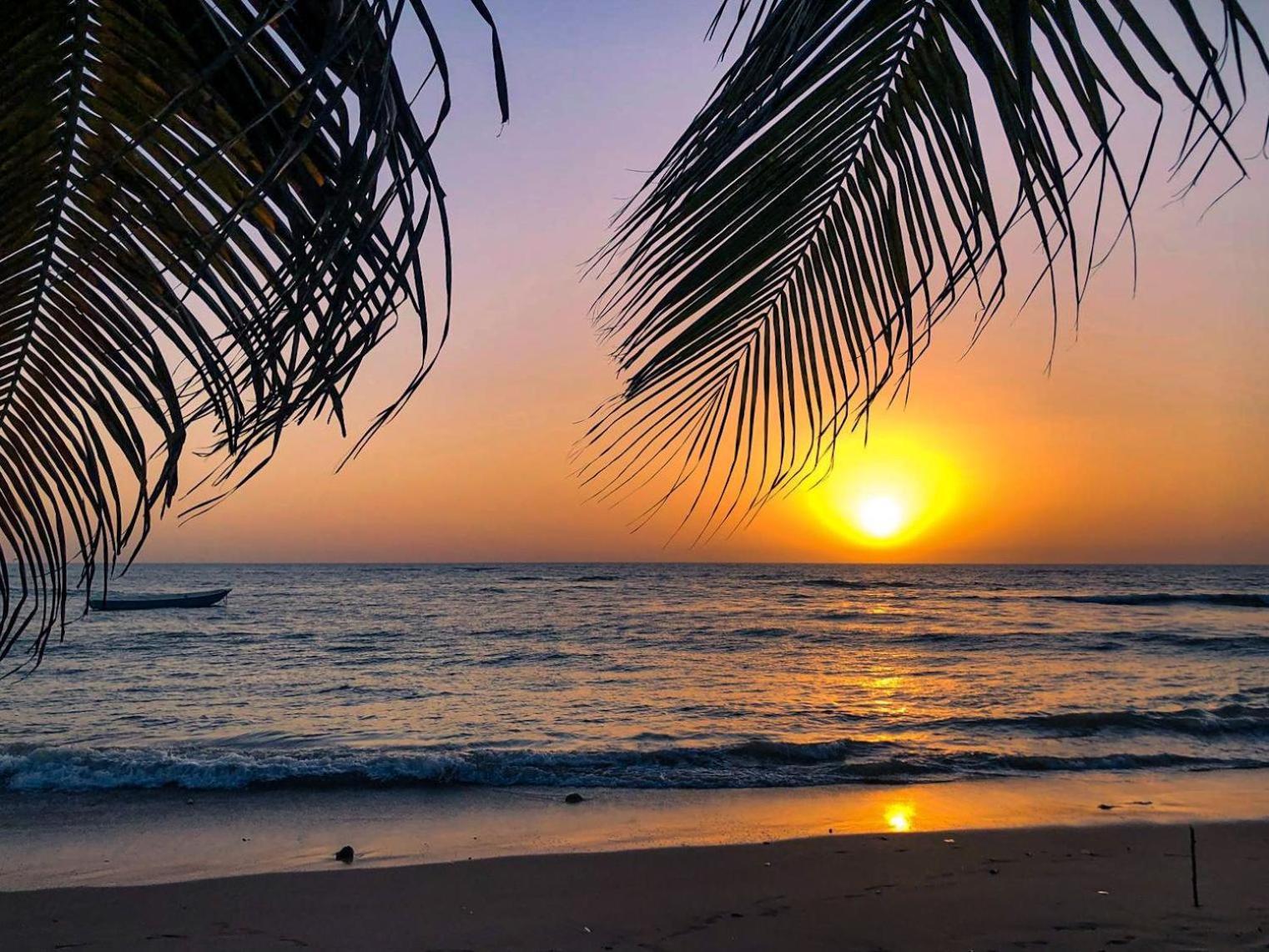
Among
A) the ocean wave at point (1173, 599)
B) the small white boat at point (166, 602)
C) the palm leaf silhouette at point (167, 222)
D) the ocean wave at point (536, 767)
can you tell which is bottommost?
the ocean wave at point (1173, 599)

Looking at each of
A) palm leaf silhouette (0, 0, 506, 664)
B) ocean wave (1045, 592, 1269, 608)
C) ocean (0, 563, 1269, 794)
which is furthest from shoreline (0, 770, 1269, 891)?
ocean wave (1045, 592, 1269, 608)

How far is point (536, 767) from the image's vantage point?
1119 cm

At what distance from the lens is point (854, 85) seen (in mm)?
1114

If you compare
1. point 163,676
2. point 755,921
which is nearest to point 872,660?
point 163,676

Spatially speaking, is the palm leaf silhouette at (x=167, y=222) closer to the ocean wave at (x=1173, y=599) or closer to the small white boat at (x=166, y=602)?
the small white boat at (x=166, y=602)

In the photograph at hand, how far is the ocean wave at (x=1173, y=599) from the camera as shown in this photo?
4228 centimetres

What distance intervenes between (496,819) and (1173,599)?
4277cm

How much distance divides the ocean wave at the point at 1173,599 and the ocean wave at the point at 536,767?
3420 cm

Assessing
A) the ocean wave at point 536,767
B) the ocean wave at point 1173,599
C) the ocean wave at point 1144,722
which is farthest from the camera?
the ocean wave at point 1173,599

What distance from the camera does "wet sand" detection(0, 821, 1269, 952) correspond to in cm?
596

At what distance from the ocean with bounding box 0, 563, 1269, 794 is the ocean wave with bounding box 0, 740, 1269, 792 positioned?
4 cm

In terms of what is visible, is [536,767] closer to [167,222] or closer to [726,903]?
[726,903]

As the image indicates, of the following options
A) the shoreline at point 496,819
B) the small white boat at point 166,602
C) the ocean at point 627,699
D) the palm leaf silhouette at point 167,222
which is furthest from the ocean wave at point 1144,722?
the small white boat at point 166,602

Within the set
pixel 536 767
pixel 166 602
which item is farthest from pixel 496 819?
pixel 166 602
